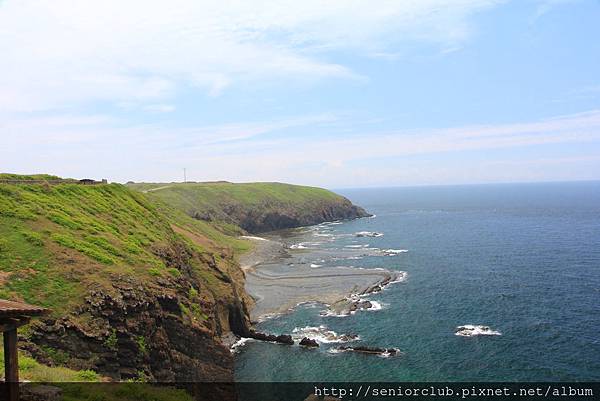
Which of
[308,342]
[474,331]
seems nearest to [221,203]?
[308,342]

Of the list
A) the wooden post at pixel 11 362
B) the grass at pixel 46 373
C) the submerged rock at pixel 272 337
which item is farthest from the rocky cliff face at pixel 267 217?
the wooden post at pixel 11 362

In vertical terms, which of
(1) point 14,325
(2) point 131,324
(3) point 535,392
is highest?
(1) point 14,325

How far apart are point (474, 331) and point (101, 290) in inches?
1792

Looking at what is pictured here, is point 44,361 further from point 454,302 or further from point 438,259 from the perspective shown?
point 438,259

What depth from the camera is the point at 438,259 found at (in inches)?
4026

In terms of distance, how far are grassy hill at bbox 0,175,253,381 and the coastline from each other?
19.1 meters

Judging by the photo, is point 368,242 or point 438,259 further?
point 368,242

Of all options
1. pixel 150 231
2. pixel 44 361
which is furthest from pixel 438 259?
pixel 44 361

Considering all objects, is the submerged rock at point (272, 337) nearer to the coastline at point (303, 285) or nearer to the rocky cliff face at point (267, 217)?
the coastline at point (303, 285)

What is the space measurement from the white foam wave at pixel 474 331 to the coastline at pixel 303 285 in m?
15.6

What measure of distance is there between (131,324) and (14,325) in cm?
2075

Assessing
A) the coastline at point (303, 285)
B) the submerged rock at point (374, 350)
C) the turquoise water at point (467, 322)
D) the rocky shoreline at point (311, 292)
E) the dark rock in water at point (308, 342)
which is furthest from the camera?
the coastline at point (303, 285)

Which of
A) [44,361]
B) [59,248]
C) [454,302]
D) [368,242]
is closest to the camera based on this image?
[44,361]

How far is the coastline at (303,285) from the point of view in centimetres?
6925
